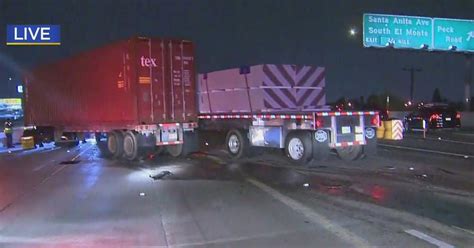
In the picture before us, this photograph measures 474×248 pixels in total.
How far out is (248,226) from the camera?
8609mm

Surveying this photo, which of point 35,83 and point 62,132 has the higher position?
point 35,83

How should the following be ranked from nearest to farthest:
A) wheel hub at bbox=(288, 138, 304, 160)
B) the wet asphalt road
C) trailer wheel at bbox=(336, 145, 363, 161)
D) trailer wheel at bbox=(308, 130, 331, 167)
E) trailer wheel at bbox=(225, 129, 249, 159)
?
the wet asphalt road < trailer wheel at bbox=(308, 130, 331, 167) < wheel hub at bbox=(288, 138, 304, 160) < trailer wheel at bbox=(336, 145, 363, 161) < trailer wheel at bbox=(225, 129, 249, 159)

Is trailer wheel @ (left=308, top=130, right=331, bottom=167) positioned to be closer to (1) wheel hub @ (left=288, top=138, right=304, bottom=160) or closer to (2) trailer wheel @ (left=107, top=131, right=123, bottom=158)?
(1) wheel hub @ (left=288, top=138, right=304, bottom=160)

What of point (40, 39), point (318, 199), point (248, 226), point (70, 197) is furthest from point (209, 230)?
point (40, 39)

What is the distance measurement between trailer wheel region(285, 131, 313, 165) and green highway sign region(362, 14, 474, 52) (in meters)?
21.8

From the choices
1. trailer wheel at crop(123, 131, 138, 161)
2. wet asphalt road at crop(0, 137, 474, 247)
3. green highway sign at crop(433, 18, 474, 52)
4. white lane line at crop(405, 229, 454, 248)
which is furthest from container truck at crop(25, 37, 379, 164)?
green highway sign at crop(433, 18, 474, 52)

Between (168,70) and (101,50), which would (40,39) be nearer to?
(101,50)

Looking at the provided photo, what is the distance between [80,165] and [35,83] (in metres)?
9.90

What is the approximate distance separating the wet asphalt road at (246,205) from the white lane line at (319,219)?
18 mm

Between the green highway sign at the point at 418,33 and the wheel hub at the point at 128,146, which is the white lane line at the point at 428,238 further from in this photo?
the green highway sign at the point at 418,33

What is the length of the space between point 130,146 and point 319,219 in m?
12.3

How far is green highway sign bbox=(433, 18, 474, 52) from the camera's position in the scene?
38812mm

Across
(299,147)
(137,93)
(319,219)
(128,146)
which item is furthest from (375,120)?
(319,219)

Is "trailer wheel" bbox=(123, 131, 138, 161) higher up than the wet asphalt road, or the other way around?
"trailer wheel" bbox=(123, 131, 138, 161)
